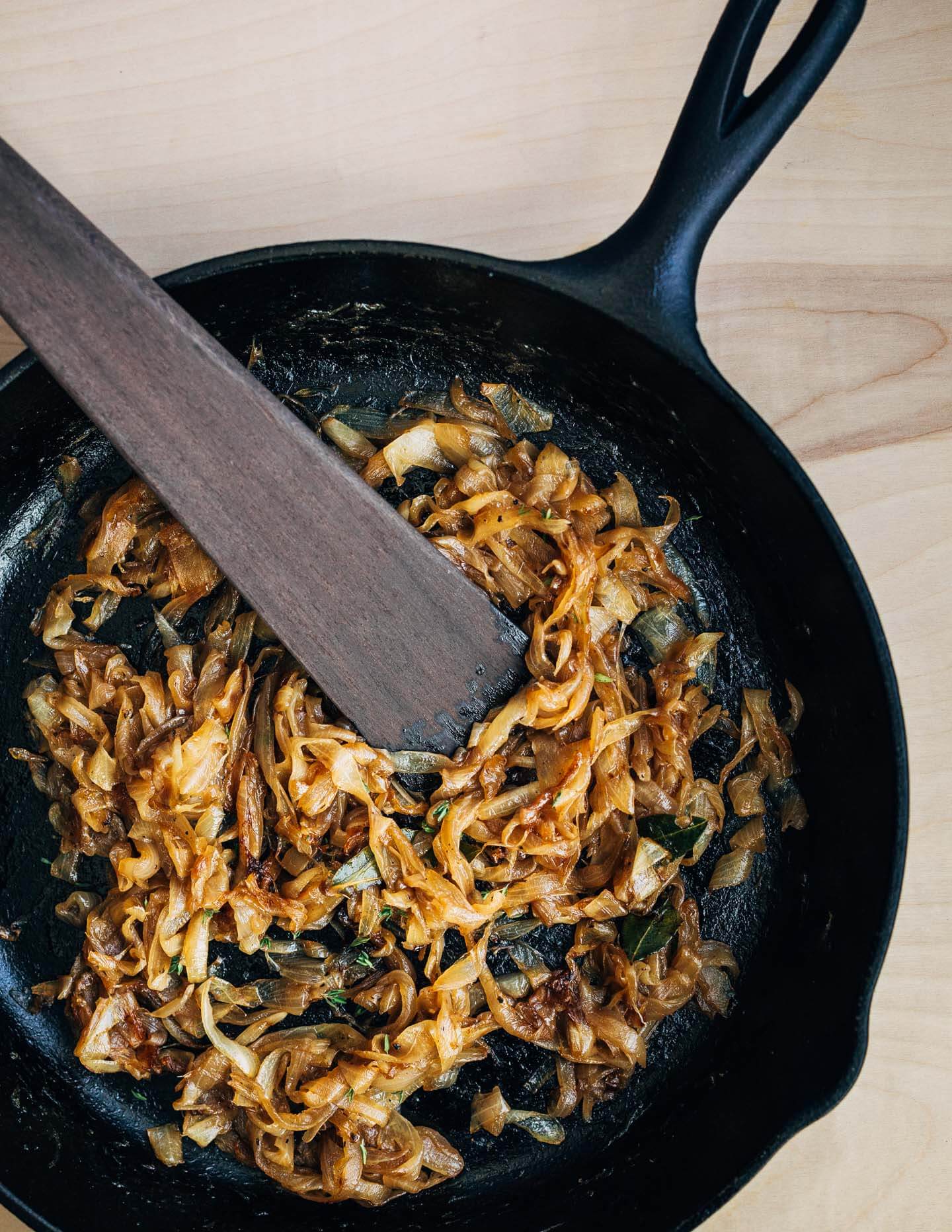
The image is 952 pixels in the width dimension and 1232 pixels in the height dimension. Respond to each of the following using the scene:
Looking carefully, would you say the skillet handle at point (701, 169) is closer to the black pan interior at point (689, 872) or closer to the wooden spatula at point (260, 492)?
the black pan interior at point (689, 872)

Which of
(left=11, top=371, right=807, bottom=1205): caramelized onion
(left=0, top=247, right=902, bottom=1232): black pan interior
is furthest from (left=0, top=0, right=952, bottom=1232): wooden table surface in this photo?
(left=11, top=371, right=807, bottom=1205): caramelized onion

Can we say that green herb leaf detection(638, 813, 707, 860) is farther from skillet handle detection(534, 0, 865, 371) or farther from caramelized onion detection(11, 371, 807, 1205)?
skillet handle detection(534, 0, 865, 371)

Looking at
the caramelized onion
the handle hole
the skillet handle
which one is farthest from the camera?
the handle hole

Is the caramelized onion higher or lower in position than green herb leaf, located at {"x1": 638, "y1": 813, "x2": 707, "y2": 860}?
higher

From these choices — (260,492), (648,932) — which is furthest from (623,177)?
(648,932)

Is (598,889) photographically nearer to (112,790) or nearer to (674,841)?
(674,841)

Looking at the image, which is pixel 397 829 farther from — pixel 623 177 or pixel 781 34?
pixel 781 34
